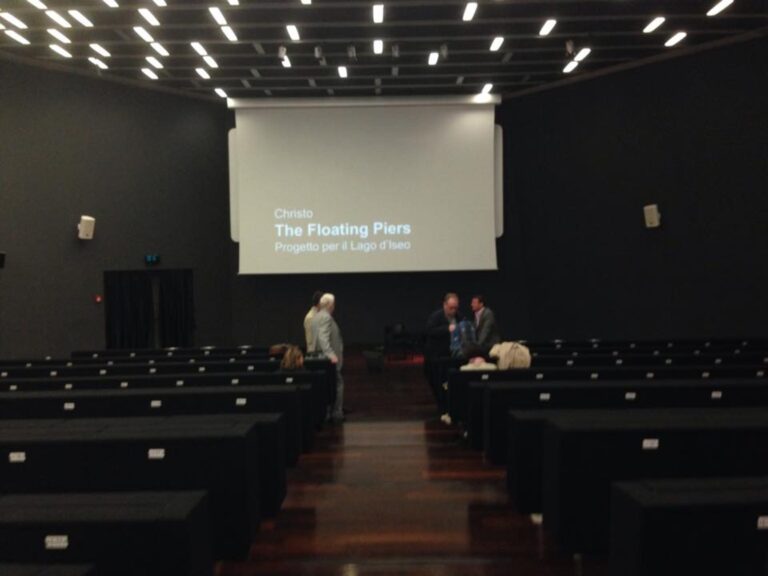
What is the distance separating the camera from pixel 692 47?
1130cm

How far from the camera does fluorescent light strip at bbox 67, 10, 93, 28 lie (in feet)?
30.8

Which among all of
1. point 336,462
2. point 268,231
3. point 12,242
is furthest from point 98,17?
point 336,462

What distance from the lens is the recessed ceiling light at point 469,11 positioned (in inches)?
363

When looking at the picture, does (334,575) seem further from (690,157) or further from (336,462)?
(690,157)

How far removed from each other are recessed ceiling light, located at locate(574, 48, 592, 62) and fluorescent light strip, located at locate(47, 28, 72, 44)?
8083 millimetres

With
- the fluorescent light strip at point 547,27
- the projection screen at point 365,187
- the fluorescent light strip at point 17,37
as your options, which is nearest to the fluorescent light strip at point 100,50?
the fluorescent light strip at point 17,37

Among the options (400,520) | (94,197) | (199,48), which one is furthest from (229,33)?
(400,520)

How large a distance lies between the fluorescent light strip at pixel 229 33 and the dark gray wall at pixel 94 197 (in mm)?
3560

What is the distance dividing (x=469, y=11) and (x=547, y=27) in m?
1.43

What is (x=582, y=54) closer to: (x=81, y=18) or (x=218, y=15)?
(x=218, y=15)

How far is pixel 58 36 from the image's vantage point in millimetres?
10211

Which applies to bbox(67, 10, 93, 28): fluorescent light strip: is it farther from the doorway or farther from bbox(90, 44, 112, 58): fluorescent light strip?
the doorway

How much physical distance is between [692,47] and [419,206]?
539cm

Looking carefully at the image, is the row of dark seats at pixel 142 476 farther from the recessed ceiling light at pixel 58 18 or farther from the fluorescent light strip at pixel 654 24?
the fluorescent light strip at pixel 654 24
